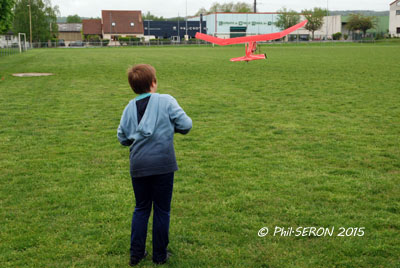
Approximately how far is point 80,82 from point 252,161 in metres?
13.6

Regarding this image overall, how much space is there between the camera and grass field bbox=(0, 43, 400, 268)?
3977 millimetres

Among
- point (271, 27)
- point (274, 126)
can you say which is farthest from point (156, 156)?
point (271, 27)

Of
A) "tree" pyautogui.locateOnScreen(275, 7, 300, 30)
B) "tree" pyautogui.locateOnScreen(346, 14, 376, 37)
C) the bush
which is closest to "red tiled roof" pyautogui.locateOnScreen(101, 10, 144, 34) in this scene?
"tree" pyautogui.locateOnScreen(275, 7, 300, 30)

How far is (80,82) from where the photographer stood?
60.7 feet

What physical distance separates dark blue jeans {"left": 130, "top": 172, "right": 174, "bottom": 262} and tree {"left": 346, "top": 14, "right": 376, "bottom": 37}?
340ft

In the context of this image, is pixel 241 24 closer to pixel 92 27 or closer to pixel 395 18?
pixel 395 18

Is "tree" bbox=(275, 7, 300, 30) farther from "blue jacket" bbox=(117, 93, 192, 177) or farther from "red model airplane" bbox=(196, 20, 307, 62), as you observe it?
"blue jacket" bbox=(117, 93, 192, 177)

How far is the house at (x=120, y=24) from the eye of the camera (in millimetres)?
107438

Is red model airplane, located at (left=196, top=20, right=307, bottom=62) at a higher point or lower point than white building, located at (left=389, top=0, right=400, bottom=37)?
lower

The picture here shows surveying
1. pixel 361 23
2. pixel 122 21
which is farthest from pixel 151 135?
pixel 122 21

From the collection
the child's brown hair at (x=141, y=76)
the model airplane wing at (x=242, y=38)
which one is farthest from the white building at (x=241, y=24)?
the child's brown hair at (x=141, y=76)

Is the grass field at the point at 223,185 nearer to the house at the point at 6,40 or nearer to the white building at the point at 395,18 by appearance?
the house at the point at 6,40

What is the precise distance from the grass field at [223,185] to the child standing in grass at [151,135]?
0.71 metres

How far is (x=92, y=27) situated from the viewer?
112m
